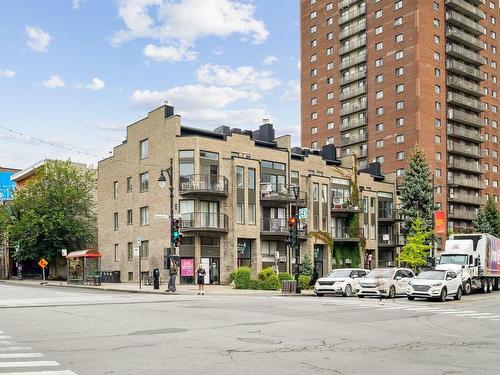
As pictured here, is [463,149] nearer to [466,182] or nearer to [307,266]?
[466,182]

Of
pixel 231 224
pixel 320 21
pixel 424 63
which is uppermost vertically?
pixel 320 21

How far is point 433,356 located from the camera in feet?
39.3

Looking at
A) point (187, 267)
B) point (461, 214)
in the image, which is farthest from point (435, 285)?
point (461, 214)

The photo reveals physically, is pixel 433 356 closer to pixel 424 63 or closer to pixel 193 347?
pixel 193 347

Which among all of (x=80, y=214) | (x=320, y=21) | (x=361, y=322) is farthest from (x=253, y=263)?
(x=320, y=21)

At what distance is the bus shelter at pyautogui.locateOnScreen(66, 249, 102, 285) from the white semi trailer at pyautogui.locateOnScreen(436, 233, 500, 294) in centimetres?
2647

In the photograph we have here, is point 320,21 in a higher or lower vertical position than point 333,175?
higher

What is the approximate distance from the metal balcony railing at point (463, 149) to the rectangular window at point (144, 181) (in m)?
47.5

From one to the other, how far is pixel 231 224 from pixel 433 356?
40927 mm

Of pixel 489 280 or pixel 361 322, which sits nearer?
pixel 361 322

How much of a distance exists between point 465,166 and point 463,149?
2440mm

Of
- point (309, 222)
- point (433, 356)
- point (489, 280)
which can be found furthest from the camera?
point (309, 222)

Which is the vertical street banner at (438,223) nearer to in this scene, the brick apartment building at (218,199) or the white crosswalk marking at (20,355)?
the brick apartment building at (218,199)

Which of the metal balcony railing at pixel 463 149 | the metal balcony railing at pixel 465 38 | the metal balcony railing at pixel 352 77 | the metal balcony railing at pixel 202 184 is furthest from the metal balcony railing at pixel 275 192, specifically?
the metal balcony railing at pixel 465 38
